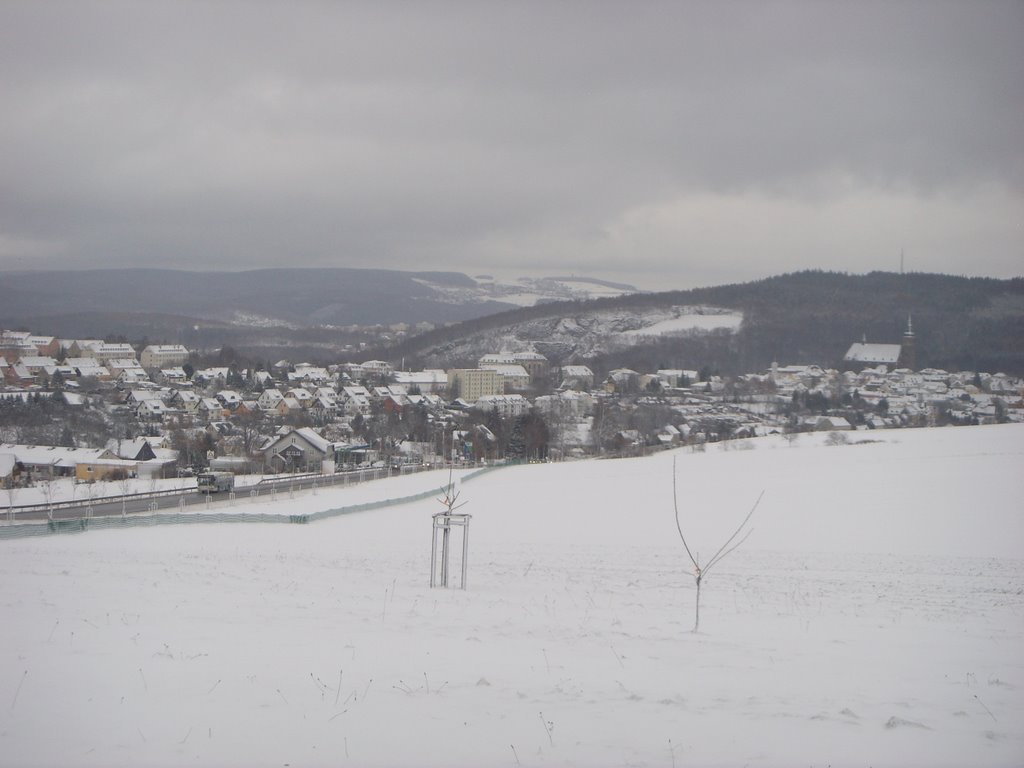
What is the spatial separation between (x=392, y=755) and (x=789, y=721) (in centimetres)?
308

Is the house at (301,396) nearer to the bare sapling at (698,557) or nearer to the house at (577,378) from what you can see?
the house at (577,378)

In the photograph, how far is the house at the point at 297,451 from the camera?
54188 millimetres

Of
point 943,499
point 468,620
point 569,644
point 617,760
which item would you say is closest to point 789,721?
point 617,760

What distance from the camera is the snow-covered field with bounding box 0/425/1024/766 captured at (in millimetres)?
6605

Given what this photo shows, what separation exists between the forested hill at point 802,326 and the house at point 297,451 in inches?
3409

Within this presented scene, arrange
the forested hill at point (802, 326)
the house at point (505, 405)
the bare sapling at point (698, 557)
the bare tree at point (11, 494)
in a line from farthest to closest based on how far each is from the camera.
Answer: the forested hill at point (802, 326) < the house at point (505, 405) < the bare tree at point (11, 494) < the bare sapling at point (698, 557)

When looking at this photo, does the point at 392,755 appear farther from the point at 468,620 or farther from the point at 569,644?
the point at 468,620

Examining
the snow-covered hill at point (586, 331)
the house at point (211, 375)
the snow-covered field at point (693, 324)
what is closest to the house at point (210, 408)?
the house at point (211, 375)

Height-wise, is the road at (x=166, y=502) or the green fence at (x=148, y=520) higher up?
the green fence at (x=148, y=520)

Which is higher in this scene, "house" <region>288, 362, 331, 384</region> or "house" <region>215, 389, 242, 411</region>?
"house" <region>288, 362, 331, 384</region>

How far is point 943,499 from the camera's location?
29.8 m

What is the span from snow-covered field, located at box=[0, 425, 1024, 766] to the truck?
14.9 meters

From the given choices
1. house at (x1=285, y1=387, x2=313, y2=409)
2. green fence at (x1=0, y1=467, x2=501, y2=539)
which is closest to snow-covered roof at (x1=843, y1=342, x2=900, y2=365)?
house at (x1=285, y1=387, x2=313, y2=409)

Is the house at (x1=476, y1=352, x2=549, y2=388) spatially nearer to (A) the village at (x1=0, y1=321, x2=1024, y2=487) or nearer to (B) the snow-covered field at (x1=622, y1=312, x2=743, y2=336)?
(A) the village at (x1=0, y1=321, x2=1024, y2=487)
